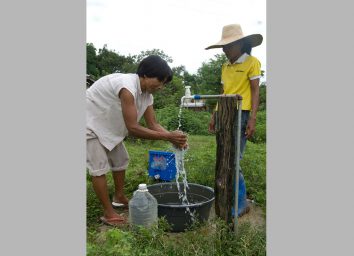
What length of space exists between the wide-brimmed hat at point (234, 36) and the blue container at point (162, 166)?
1852mm

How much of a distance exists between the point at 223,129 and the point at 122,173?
5.19 ft

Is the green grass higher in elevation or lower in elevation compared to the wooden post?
lower

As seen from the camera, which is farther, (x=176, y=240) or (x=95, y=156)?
(x=95, y=156)

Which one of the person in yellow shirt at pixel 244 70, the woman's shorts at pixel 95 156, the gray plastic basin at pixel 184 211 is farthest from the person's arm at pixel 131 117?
the person in yellow shirt at pixel 244 70

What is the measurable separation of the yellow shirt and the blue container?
5.24 feet

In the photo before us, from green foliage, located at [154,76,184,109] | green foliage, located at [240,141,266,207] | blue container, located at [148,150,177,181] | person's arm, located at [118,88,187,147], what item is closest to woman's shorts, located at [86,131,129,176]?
person's arm, located at [118,88,187,147]

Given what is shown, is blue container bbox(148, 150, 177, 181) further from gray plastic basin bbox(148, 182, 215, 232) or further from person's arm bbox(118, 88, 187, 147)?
person's arm bbox(118, 88, 187, 147)

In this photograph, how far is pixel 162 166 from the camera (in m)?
5.07

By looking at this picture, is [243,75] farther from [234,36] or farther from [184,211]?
[184,211]

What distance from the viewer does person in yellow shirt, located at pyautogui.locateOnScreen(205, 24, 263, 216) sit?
3.64 meters

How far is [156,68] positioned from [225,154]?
107cm

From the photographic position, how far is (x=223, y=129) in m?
3.15

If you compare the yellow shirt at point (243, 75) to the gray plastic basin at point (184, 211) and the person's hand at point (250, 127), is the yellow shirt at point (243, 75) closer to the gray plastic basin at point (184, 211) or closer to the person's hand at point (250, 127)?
the person's hand at point (250, 127)

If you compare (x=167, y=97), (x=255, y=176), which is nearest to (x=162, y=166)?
(x=255, y=176)
